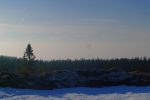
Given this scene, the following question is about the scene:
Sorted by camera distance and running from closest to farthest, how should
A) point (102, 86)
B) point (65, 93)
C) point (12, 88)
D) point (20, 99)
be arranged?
point (20, 99) → point (65, 93) → point (12, 88) → point (102, 86)

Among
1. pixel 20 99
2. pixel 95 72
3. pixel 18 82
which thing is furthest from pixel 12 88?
pixel 95 72

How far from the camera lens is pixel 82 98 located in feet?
91.1

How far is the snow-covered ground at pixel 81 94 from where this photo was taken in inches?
1093

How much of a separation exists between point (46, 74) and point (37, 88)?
296cm

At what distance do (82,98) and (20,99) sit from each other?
4397mm

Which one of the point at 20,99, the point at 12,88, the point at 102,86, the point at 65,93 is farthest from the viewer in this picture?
the point at 102,86

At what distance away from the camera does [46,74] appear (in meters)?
37.2

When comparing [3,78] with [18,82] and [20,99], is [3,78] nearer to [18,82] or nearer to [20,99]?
[18,82]

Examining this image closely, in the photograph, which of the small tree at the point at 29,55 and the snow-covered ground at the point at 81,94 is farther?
the small tree at the point at 29,55

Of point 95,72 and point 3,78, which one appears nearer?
point 3,78

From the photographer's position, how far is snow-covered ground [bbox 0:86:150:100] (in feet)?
91.1

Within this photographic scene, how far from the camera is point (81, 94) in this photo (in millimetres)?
30234

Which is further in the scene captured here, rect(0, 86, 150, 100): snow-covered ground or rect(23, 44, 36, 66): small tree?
rect(23, 44, 36, 66): small tree

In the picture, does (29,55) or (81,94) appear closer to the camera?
(81,94)
